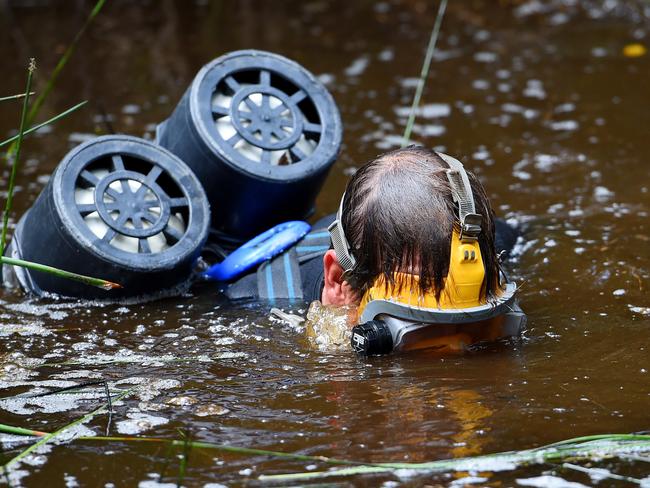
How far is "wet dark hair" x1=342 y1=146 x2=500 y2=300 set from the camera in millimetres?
2777

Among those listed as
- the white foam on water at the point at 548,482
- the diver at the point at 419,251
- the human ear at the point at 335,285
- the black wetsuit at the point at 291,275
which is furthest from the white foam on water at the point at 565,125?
the white foam on water at the point at 548,482

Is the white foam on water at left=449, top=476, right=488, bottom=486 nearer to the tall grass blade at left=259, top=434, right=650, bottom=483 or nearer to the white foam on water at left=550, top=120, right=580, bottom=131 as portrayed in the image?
the tall grass blade at left=259, top=434, right=650, bottom=483

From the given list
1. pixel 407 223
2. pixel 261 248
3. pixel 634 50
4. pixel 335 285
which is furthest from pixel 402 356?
pixel 634 50

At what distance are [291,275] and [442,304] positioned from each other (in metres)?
0.86

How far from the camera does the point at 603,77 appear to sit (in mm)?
6449

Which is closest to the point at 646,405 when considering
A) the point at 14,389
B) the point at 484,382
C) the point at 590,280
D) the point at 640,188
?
the point at 484,382

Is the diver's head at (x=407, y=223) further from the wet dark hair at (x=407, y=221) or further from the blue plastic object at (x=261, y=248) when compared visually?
the blue plastic object at (x=261, y=248)

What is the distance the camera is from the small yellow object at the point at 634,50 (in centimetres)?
688

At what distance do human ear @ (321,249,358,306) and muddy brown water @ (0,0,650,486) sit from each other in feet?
0.60

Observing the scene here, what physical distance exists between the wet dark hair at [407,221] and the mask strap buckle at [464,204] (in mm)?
27

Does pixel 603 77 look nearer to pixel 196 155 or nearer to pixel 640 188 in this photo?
pixel 640 188

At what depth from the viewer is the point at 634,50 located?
6965 millimetres

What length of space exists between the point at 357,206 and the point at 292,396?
62cm

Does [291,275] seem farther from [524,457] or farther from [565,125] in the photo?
[565,125]
